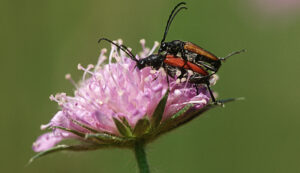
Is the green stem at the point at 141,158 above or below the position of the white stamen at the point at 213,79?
below

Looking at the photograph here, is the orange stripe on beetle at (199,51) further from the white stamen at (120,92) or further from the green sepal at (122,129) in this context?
the green sepal at (122,129)

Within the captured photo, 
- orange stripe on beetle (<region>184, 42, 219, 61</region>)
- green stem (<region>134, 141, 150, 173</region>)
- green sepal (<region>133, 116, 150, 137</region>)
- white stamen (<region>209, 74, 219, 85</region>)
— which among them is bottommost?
green stem (<region>134, 141, 150, 173</region>)

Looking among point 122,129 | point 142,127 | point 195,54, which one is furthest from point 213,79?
point 122,129

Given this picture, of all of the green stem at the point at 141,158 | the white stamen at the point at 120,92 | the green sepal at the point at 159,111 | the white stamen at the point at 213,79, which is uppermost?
the white stamen at the point at 120,92

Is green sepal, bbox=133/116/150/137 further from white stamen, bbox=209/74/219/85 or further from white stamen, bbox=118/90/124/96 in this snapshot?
white stamen, bbox=209/74/219/85

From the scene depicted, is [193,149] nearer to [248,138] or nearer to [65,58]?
[248,138]

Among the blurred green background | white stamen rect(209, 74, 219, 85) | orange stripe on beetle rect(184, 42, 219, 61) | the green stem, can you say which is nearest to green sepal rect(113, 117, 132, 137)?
the green stem

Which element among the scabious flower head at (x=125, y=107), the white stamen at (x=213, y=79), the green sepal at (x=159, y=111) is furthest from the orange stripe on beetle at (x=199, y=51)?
the green sepal at (x=159, y=111)
